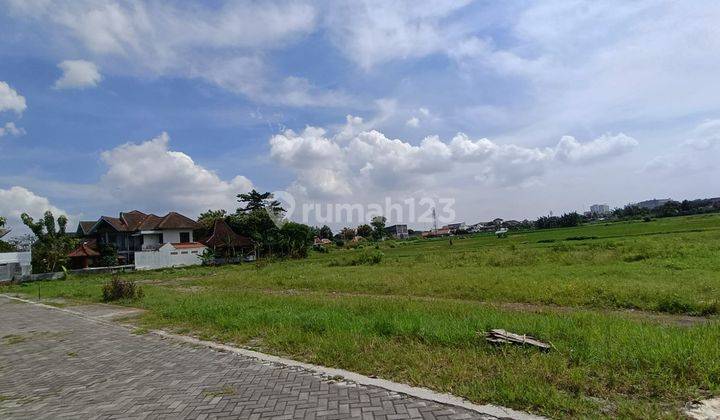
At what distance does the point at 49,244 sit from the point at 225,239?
51.7ft

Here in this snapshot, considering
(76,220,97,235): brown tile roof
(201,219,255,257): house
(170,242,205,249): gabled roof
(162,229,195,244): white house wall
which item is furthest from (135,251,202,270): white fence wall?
(76,220,97,235): brown tile roof

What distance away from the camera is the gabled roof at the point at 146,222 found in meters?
46.3

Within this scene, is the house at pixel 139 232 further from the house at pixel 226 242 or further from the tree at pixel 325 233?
the tree at pixel 325 233

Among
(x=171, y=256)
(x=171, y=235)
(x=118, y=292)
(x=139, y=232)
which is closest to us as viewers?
(x=118, y=292)

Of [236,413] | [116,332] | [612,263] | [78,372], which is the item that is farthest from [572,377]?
[612,263]

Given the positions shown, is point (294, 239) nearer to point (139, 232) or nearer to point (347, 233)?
point (139, 232)

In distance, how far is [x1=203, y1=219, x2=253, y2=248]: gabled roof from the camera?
1870 inches

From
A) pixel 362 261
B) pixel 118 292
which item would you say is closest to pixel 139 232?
pixel 362 261

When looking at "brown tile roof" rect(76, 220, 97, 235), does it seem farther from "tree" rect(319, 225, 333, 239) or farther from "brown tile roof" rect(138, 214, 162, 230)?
"tree" rect(319, 225, 333, 239)

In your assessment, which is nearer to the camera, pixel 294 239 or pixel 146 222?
pixel 146 222

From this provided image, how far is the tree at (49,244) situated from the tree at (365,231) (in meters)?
71.2

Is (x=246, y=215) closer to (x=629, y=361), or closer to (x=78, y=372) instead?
(x=78, y=372)

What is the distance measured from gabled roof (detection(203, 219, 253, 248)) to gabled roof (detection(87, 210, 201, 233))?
2.33 meters

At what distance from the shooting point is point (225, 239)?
158ft
